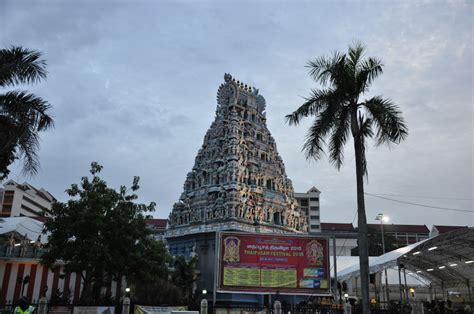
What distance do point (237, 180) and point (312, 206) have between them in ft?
165

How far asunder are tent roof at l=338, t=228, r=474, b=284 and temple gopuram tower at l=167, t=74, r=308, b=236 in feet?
41.0

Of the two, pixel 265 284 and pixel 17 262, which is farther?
pixel 17 262

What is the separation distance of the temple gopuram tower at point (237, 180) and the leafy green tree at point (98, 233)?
14.4 m

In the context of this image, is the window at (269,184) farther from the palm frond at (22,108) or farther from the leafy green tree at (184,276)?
the palm frond at (22,108)

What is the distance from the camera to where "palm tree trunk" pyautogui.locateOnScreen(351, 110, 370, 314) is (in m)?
14.2

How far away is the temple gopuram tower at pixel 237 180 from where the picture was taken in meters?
39.9

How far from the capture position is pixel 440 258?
2581 centimetres

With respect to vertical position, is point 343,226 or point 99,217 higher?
point 343,226

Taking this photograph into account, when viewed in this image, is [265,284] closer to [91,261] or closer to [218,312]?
[218,312]

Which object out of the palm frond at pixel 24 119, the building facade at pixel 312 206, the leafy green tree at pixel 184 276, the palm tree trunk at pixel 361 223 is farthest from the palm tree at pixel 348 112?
the building facade at pixel 312 206

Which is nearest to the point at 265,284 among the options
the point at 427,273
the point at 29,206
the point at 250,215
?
the point at 427,273

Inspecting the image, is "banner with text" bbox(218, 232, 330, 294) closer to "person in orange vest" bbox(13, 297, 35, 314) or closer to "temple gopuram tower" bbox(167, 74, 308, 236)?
"person in orange vest" bbox(13, 297, 35, 314)

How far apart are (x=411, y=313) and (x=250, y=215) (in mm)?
20957

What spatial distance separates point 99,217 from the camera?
2306 cm
